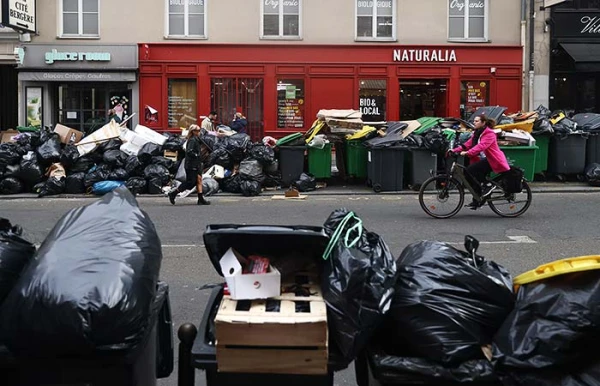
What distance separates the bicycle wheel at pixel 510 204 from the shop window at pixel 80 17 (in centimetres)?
1505

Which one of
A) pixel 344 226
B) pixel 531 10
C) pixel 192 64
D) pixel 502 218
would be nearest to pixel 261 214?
pixel 502 218

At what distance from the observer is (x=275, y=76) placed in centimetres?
2175

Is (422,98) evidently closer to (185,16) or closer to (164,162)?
(185,16)

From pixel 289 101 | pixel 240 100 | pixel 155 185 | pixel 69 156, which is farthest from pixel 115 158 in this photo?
pixel 289 101

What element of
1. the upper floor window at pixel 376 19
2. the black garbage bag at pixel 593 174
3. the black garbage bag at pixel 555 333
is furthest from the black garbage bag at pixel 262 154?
the black garbage bag at pixel 555 333

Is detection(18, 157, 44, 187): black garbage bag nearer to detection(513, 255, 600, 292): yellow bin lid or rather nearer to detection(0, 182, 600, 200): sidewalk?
detection(0, 182, 600, 200): sidewalk

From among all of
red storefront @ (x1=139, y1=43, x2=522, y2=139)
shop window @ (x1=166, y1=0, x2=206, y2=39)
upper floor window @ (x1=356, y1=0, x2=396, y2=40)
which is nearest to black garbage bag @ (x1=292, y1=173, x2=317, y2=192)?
red storefront @ (x1=139, y1=43, x2=522, y2=139)

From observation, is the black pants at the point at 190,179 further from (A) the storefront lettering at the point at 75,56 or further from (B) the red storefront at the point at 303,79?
(A) the storefront lettering at the point at 75,56

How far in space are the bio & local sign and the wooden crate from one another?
1887 centimetres

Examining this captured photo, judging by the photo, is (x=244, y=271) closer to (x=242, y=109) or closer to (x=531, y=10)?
(x=242, y=109)

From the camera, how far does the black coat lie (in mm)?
13555

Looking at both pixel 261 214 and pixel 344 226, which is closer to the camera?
pixel 344 226

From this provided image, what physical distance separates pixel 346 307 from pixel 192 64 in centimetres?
1970

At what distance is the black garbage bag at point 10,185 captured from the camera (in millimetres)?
15438
